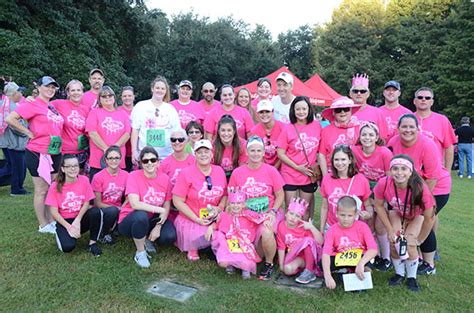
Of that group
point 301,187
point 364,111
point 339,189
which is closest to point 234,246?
point 301,187

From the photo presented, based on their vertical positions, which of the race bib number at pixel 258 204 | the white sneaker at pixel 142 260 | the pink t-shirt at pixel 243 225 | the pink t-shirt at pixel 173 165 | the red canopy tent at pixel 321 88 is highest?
the red canopy tent at pixel 321 88

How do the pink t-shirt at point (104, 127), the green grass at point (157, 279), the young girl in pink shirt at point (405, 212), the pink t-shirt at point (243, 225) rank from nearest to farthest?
1. the green grass at point (157, 279)
2. the young girl in pink shirt at point (405, 212)
3. the pink t-shirt at point (243, 225)
4. the pink t-shirt at point (104, 127)

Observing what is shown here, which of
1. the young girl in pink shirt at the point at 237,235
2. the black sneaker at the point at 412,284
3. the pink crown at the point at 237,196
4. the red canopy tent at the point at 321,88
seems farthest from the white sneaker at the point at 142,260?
the red canopy tent at the point at 321,88

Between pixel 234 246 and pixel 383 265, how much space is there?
1680 millimetres

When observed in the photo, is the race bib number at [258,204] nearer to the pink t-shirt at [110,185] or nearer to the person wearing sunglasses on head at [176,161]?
the person wearing sunglasses on head at [176,161]

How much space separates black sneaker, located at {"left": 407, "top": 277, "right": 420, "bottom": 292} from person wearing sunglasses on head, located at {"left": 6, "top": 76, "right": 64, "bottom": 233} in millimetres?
4366

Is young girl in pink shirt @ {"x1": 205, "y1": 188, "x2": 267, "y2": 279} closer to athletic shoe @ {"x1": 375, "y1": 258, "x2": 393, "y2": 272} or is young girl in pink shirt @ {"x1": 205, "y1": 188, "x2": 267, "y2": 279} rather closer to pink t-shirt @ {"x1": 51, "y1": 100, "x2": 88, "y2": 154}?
athletic shoe @ {"x1": 375, "y1": 258, "x2": 393, "y2": 272}

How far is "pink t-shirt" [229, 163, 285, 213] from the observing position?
423cm

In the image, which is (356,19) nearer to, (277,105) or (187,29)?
(187,29)

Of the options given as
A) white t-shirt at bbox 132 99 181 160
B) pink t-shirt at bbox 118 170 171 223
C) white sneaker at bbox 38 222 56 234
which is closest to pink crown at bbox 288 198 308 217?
pink t-shirt at bbox 118 170 171 223

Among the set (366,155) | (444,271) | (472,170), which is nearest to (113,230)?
(366,155)

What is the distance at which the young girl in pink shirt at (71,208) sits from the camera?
432 centimetres

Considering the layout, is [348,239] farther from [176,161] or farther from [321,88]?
[321,88]

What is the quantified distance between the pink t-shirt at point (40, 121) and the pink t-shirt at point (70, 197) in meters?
0.76
